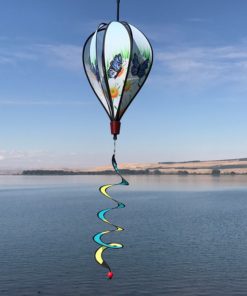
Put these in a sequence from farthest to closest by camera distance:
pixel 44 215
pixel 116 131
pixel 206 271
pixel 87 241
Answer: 1. pixel 44 215
2. pixel 87 241
3. pixel 206 271
4. pixel 116 131

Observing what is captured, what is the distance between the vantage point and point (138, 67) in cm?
1345

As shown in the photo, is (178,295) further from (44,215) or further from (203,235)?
(44,215)

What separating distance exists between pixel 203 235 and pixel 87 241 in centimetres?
1320

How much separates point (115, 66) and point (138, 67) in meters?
0.73

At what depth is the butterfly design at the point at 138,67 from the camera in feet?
43.5

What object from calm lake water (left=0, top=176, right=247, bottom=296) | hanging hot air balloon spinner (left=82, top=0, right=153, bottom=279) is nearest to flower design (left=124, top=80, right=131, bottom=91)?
hanging hot air balloon spinner (left=82, top=0, right=153, bottom=279)

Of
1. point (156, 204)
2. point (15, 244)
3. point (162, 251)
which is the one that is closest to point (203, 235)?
point (162, 251)

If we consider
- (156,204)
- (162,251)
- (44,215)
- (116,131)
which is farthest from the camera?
(156,204)

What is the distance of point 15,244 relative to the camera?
44.6 metres

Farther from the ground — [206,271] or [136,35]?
[136,35]

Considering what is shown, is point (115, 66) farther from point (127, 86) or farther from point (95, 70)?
point (95, 70)

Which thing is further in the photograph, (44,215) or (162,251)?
(44,215)

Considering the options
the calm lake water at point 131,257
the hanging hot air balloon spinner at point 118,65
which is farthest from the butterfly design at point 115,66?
the calm lake water at point 131,257

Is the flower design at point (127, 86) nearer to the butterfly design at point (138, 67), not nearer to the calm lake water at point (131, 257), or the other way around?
the butterfly design at point (138, 67)
